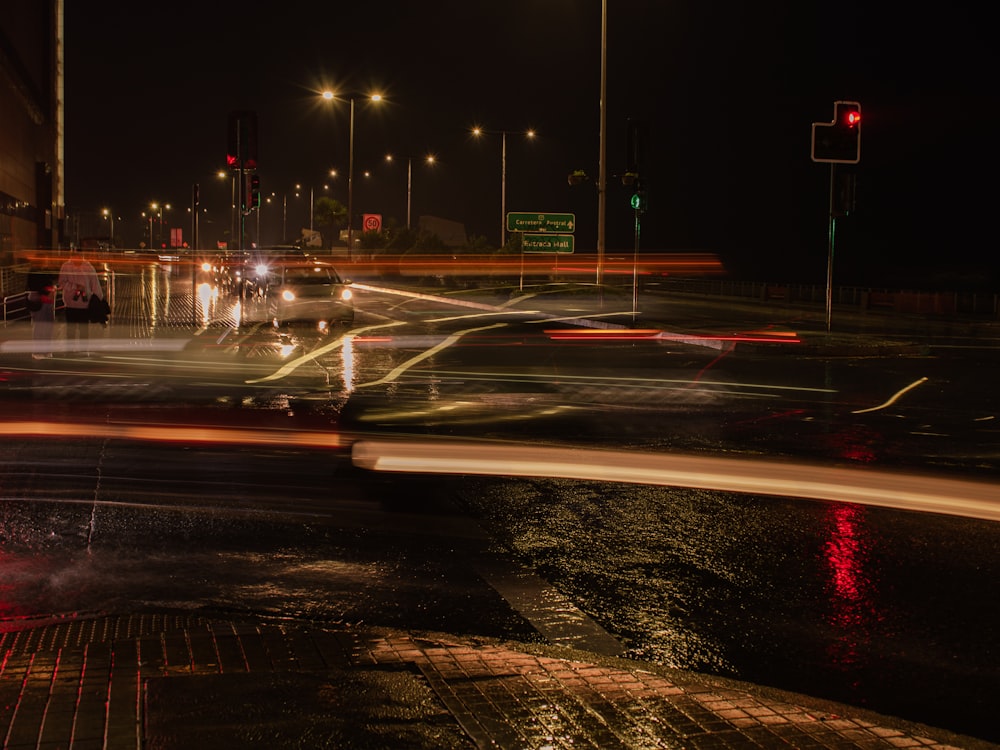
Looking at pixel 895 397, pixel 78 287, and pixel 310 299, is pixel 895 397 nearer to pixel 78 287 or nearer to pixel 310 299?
pixel 78 287

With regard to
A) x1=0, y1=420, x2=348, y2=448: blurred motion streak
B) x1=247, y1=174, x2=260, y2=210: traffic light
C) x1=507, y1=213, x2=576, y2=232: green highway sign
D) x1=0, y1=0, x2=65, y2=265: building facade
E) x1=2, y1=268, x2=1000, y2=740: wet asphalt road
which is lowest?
x1=2, y1=268, x2=1000, y2=740: wet asphalt road

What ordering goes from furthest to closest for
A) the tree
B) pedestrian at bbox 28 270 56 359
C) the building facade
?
1. the tree
2. the building facade
3. pedestrian at bbox 28 270 56 359

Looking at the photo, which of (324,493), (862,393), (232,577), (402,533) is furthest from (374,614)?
(862,393)

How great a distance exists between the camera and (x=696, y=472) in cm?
973

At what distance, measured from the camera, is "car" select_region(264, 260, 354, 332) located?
2869 centimetres

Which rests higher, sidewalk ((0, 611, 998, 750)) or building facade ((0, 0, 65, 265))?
building facade ((0, 0, 65, 265))

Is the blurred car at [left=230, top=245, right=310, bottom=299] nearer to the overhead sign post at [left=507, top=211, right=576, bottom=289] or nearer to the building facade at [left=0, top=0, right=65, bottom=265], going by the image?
the overhead sign post at [left=507, top=211, right=576, bottom=289]

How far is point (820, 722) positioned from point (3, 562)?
16.4 ft

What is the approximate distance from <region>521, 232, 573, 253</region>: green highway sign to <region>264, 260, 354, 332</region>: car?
13.9 m

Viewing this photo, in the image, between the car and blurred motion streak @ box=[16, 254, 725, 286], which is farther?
blurred motion streak @ box=[16, 254, 725, 286]

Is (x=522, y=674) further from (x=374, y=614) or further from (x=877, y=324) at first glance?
(x=877, y=324)

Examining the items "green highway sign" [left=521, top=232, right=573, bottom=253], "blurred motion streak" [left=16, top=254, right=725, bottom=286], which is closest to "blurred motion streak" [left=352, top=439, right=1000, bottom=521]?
"green highway sign" [left=521, top=232, right=573, bottom=253]

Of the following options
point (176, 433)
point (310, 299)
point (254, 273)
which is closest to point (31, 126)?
point (254, 273)

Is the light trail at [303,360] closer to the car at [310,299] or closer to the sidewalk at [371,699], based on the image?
the car at [310,299]
